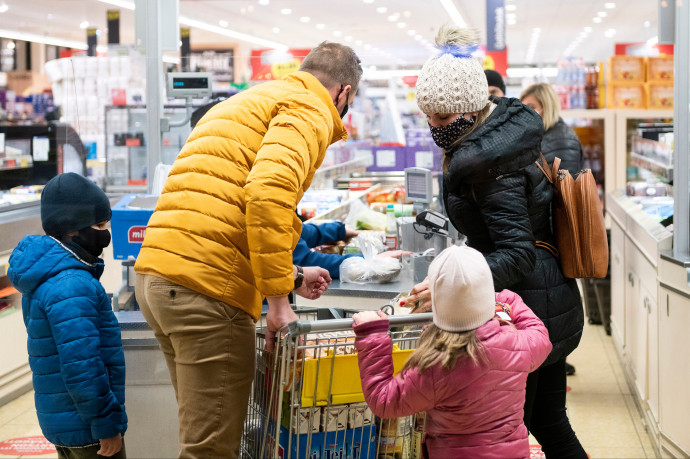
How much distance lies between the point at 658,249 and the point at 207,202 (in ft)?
8.50

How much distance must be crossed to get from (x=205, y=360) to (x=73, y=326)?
0.54 metres

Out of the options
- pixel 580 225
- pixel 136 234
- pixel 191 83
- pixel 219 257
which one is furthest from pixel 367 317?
pixel 191 83

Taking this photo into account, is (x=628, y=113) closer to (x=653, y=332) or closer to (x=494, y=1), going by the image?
(x=494, y=1)

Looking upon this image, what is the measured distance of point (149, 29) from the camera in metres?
4.68

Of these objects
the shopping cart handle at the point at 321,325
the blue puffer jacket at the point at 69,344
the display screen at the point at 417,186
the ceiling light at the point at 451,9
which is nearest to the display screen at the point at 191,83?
the display screen at the point at 417,186

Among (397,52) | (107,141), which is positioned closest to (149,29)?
(107,141)

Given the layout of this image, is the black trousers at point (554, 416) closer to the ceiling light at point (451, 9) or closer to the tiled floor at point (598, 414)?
the tiled floor at point (598, 414)

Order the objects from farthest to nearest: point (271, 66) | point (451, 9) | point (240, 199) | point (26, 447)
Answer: point (451, 9), point (271, 66), point (26, 447), point (240, 199)

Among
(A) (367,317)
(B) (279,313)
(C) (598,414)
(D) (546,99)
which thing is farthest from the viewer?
(D) (546,99)

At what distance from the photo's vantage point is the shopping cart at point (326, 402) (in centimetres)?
234

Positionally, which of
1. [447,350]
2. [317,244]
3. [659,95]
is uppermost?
[659,95]

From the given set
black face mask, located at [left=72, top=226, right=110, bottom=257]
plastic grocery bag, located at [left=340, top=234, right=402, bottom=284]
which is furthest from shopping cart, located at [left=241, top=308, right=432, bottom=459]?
plastic grocery bag, located at [left=340, top=234, right=402, bottom=284]

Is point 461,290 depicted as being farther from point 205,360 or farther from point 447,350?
point 205,360

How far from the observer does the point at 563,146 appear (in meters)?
5.20
